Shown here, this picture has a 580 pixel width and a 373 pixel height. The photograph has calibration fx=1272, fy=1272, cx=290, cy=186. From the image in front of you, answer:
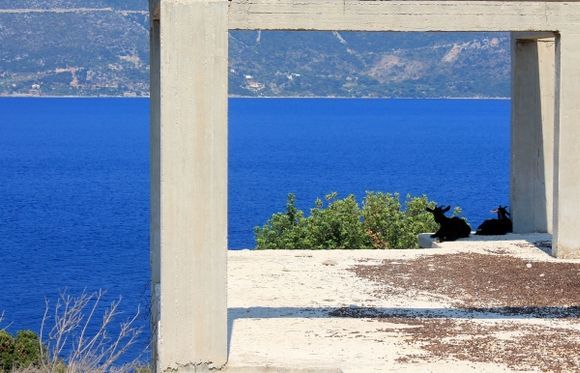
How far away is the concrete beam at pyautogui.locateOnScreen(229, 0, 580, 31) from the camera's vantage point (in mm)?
13094

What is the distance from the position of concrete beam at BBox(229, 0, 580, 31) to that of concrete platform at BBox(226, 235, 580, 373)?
8.57 ft

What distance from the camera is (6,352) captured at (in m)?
13.4

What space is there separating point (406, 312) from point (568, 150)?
156 inches

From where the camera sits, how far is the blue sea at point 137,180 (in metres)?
34.7

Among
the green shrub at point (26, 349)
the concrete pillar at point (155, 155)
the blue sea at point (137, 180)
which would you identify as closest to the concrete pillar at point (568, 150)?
the concrete pillar at point (155, 155)

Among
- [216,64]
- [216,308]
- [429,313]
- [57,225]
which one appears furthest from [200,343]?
[57,225]

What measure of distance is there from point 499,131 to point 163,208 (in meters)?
111

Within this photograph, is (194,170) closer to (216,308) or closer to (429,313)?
(216,308)

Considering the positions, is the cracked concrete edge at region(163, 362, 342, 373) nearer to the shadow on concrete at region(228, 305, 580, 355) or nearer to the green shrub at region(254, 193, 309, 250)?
the shadow on concrete at region(228, 305, 580, 355)

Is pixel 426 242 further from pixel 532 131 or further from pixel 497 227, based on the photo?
pixel 532 131

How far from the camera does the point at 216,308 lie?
905cm

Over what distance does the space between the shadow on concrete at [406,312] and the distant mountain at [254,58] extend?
451 feet

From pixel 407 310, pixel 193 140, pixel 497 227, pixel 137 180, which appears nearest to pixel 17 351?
pixel 407 310

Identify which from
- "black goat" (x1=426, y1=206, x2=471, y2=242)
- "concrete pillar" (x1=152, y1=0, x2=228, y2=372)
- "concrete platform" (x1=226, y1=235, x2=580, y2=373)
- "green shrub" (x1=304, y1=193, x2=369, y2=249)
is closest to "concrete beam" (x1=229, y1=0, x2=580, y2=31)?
"concrete platform" (x1=226, y1=235, x2=580, y2=373)
